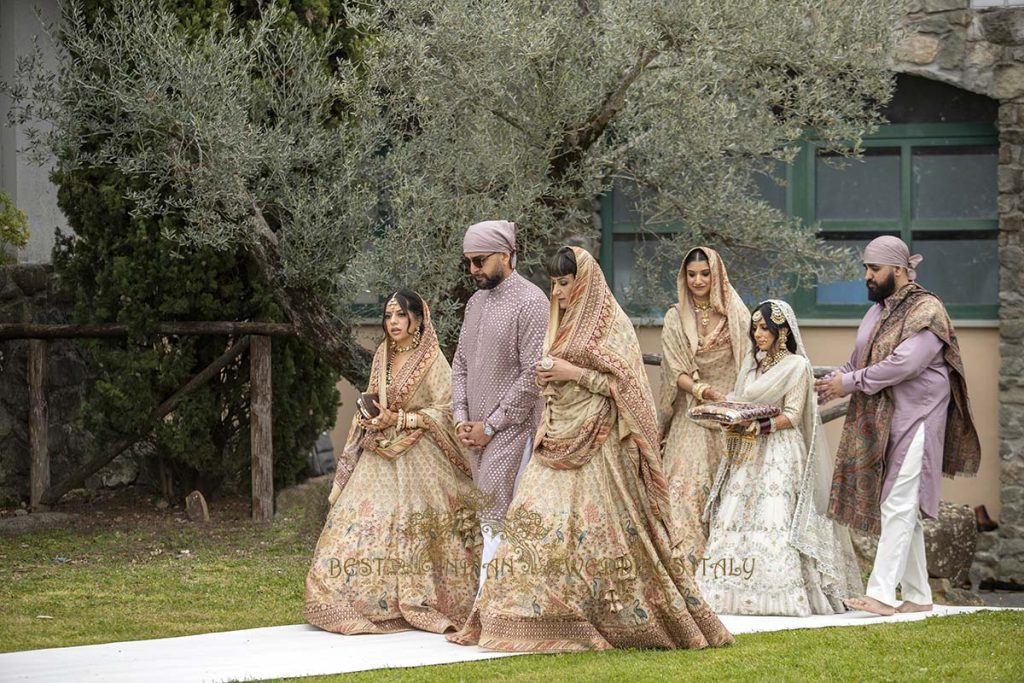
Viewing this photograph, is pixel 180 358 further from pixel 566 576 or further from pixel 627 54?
pixel 566 576

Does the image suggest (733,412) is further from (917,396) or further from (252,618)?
(252,618)

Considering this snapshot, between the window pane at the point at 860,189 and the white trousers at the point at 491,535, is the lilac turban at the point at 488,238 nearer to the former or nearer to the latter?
the white trousers at the point at 491,535

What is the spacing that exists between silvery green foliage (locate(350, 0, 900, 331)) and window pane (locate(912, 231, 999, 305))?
2.38 metres

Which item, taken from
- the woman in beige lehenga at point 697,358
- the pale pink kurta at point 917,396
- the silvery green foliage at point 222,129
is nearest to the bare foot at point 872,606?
the pale pink kurta at point 917,396

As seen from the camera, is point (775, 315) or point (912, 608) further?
point (775, 315)

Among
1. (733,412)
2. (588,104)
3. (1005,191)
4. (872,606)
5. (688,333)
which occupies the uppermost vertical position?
(588,104)

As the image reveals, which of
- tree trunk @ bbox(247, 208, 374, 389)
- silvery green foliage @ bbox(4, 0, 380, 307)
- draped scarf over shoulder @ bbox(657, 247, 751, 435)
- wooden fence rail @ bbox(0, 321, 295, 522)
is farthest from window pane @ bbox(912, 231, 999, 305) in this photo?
wooden fence rail @ bbox(0, 321, 295, 522)

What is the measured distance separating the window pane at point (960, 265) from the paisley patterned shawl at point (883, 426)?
14.7 ft

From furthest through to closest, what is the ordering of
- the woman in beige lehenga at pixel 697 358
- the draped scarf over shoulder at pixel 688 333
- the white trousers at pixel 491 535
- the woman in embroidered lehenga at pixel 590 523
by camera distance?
the draped scarf over shoulder at pixel 688 333
the woman in beige lehenga at pixel 697 358
the white trousers at pixel 491 535
the woman in embroidered lehenga at pixel 590 523

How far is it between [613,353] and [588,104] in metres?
3.03

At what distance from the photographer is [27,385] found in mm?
11633

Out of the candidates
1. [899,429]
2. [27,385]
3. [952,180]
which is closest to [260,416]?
[27,385]

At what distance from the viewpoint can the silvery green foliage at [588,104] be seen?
924 cm

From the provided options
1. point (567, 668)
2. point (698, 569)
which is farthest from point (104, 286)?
point (567, 668)
